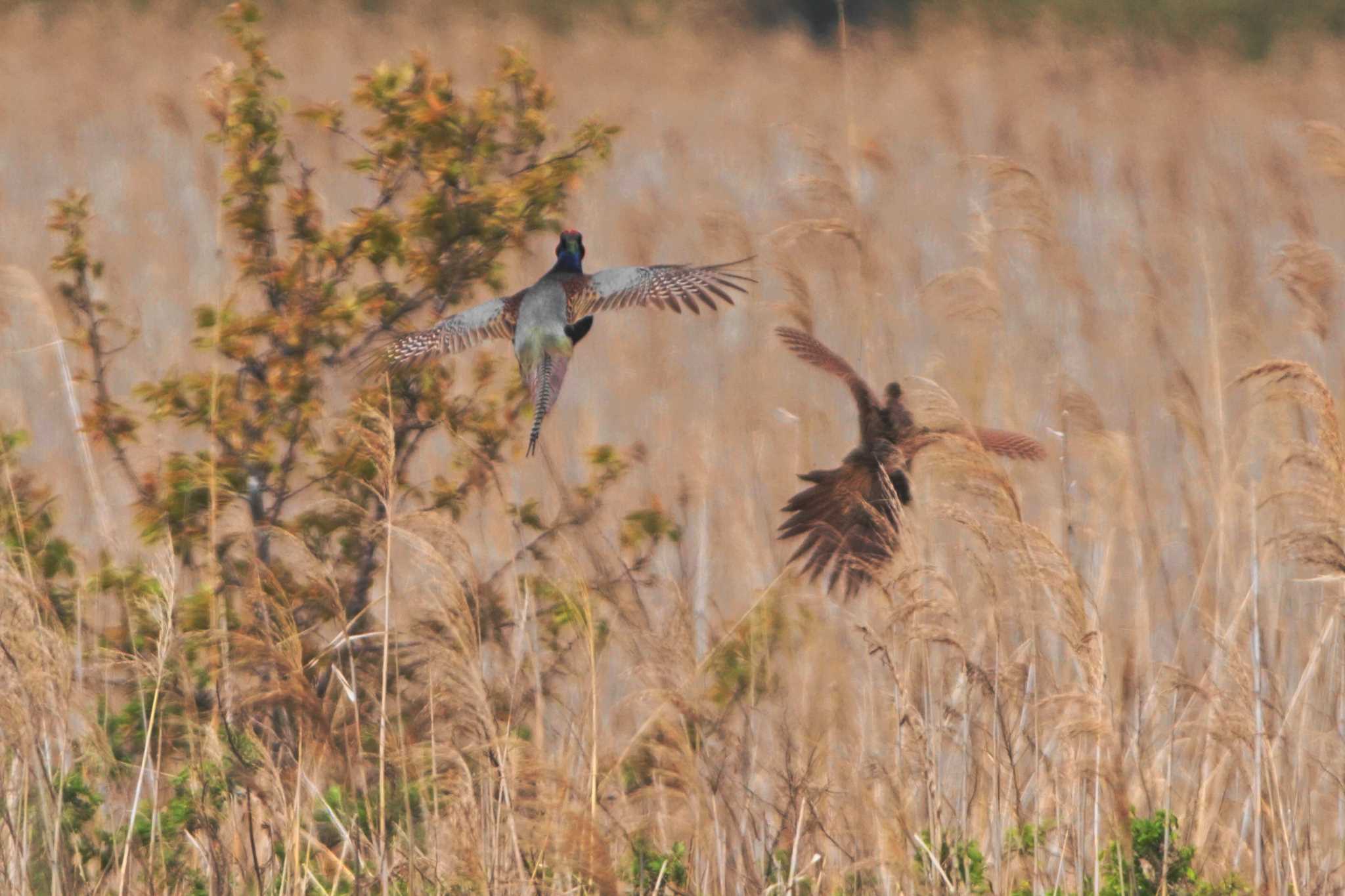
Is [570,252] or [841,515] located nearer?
[841,515]

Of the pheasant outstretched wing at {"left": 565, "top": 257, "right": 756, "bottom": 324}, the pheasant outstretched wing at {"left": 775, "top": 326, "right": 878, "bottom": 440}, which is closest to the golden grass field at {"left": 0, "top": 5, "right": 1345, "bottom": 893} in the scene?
the pheasant outstretched wing at {"left": 775, "top": 326, "right": 878, "bottom": 440}

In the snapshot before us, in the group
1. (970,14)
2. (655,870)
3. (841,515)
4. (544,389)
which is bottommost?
(655,870)

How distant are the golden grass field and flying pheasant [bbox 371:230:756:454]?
296 mm

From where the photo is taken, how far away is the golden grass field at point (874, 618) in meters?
3.30

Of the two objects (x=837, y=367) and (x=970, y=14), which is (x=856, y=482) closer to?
(x=837, y=367)

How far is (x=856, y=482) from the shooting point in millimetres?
3955

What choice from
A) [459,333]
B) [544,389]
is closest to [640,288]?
[544,389]

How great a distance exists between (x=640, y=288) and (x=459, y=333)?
1.45ft

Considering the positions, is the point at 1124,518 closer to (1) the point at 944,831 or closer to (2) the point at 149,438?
(1) the point at 944,831

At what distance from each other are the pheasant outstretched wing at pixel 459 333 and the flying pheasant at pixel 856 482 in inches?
25.7

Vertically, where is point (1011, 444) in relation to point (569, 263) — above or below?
below

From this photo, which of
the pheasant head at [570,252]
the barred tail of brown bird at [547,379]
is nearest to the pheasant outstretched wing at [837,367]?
the barred tail of brown bird at [547,379]

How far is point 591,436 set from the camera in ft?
19.2

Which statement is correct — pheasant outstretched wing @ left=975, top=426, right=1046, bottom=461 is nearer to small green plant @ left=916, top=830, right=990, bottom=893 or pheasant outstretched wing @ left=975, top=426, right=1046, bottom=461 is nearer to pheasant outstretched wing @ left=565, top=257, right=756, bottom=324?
pheasant outstretched wing @ left=565, top=257, right=756, bottom=324
